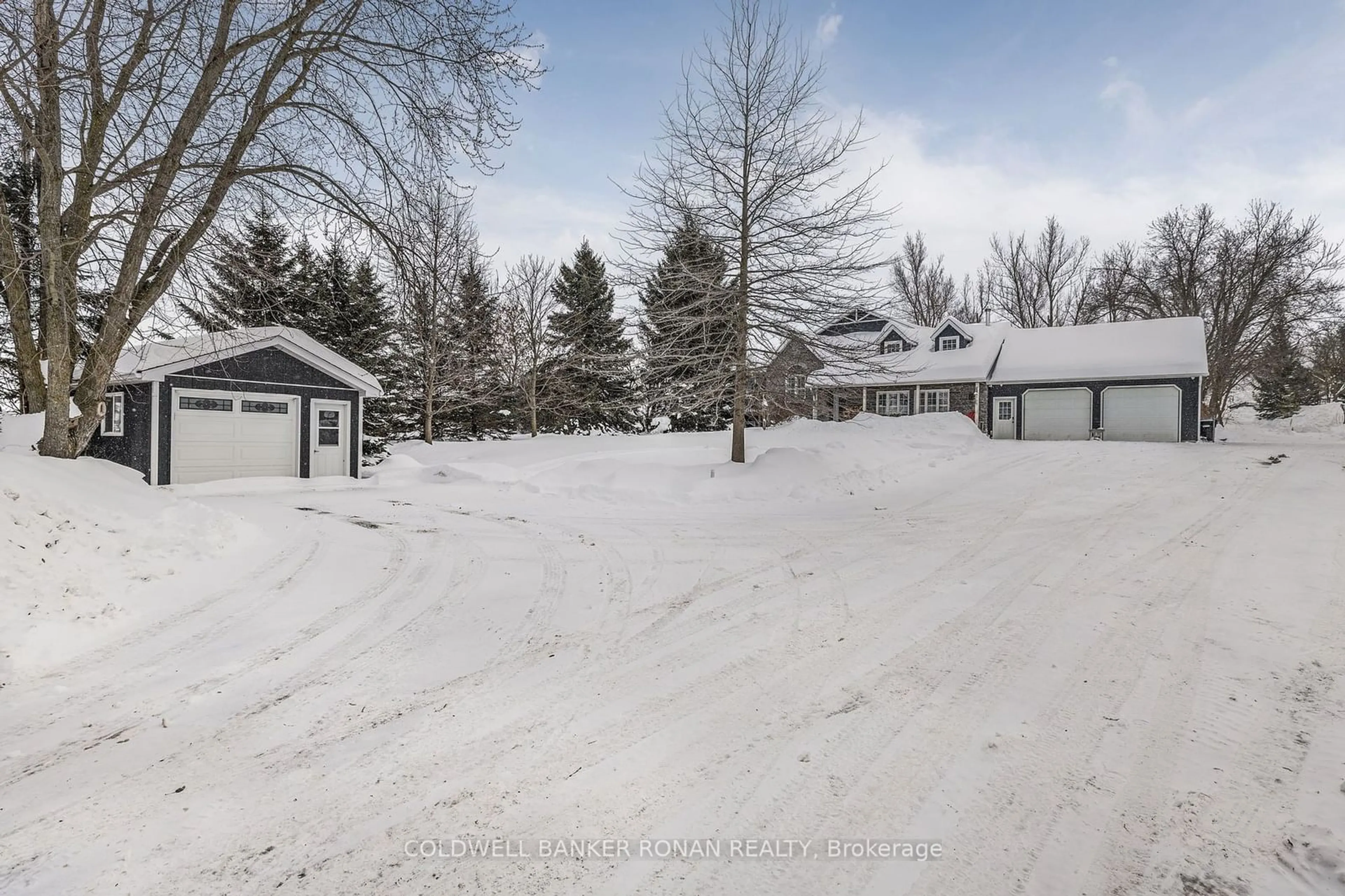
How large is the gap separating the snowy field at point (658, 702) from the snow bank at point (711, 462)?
11.0 feet

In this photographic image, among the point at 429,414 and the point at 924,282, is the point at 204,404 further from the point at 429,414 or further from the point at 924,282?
the point at 924,282

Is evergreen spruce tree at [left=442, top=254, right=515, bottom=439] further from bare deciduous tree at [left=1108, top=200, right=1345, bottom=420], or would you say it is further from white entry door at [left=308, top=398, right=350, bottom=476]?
bare deciduous tree at [left=1108, top=200, right=1345, bottom=420]

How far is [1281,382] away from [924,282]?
20.8 m

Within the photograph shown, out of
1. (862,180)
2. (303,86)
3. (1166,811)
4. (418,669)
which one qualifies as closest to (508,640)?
(418,669)

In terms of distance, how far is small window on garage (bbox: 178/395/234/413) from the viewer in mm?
12266

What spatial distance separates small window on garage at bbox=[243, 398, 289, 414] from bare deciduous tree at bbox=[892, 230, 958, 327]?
3648 cm

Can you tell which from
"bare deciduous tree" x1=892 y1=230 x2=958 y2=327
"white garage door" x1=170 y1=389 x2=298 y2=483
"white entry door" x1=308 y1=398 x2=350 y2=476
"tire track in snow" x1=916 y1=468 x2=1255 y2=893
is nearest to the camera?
"tire track in snow" x1=916 y1=468 x2=1255 y2=893

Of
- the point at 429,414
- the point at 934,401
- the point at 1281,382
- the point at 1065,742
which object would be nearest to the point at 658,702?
the point at 1065,742

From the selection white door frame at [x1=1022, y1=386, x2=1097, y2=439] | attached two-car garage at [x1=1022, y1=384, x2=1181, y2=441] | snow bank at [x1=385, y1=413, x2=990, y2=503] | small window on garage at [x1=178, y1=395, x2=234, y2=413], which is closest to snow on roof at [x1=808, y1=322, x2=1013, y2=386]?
white door frame at [x1=1022, y1=386, x2=1097, y2=439]

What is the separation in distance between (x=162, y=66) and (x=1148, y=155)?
765 inches

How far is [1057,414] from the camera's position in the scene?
21844mm

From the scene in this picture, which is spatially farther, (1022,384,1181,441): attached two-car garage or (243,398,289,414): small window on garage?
(1022,384,1181,441): attached two-car garage

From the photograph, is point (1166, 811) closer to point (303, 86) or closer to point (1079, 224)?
point (303, 86)

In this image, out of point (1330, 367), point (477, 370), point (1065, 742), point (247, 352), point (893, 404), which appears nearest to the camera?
point (1065, 742)
